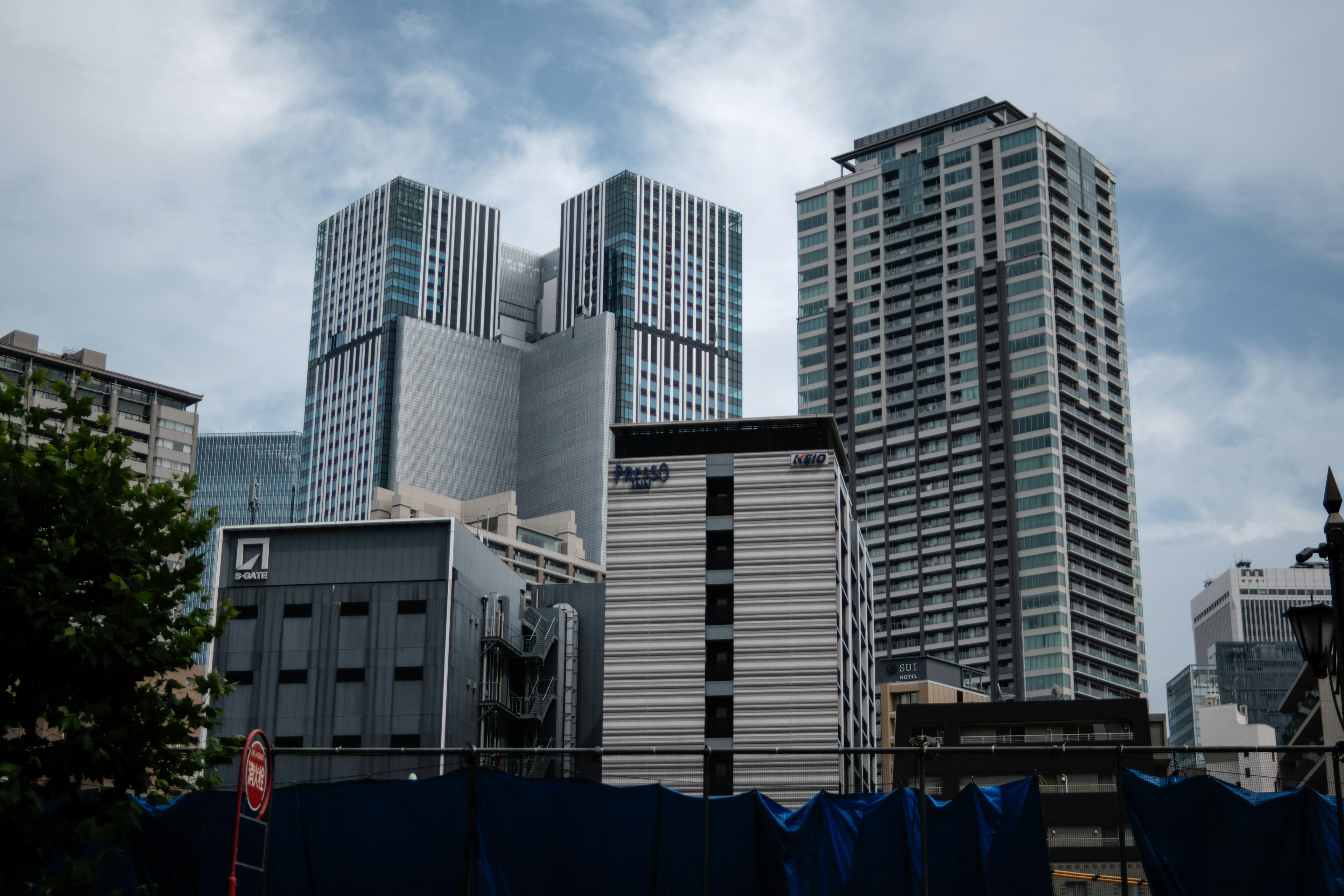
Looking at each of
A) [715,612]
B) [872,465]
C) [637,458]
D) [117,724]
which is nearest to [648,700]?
[715,612]

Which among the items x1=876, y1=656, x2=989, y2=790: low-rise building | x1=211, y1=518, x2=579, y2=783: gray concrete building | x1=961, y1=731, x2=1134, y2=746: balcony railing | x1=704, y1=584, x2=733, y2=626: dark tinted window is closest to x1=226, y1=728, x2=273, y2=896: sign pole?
x1=211, y1=518, x2=579, y2=783: gray concrete building

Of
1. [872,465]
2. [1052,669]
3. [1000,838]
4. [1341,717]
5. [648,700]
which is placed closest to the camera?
[1341,717]

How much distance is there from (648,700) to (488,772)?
72.0 metres

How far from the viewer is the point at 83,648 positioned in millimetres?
26953

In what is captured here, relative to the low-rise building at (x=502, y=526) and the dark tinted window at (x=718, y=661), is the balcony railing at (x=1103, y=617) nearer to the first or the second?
the low-rise building at (x=502, y=526)

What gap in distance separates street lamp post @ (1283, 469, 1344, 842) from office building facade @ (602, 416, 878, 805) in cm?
7309

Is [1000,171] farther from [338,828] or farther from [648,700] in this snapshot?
[338,828]

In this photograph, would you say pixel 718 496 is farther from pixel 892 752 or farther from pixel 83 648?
pixel 892 752

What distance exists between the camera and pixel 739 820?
25938mm

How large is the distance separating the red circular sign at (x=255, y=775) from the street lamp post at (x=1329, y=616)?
15894 mm

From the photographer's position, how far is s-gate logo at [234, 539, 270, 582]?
93.4 m

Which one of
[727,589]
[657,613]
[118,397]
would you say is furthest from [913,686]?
[118,397]

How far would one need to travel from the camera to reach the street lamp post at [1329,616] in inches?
817

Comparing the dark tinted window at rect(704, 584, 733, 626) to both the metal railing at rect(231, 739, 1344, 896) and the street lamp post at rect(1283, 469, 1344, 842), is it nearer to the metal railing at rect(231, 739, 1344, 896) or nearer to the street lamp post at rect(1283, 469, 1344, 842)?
the metal railing at rect(231, 739, 1344, 896)
